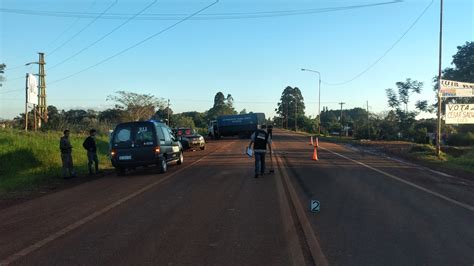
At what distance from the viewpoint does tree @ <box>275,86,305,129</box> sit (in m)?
147

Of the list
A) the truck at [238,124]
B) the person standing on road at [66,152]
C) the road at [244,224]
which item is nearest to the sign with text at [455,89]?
the road at [244,224]

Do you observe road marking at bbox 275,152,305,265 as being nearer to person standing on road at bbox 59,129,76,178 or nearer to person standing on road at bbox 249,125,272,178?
person standing on road at bbox 249,125,272,178

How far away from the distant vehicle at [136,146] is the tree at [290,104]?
425 feet

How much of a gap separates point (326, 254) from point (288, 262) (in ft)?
2.06

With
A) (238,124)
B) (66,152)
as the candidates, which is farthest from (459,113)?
(238,124)

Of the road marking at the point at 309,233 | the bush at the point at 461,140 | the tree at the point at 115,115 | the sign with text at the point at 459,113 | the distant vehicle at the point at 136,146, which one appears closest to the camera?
the road marking at the point at 309,233

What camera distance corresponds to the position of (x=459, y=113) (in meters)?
24.0

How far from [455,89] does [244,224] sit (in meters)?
19.5

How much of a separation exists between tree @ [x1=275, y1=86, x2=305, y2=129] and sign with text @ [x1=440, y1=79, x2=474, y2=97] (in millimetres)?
121104

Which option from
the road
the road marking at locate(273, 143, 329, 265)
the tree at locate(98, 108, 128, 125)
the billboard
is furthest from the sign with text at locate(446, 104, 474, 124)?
the tree at locate(98, 108, 128, 125)

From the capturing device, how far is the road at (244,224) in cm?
598

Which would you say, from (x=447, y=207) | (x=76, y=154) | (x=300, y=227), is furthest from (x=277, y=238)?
(x=76, y=154)

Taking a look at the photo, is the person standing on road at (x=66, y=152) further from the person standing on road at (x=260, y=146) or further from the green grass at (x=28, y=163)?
the person standing on road at (x=260, y=146)

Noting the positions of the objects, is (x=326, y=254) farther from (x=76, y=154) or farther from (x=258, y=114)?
(x=258, y=114)
